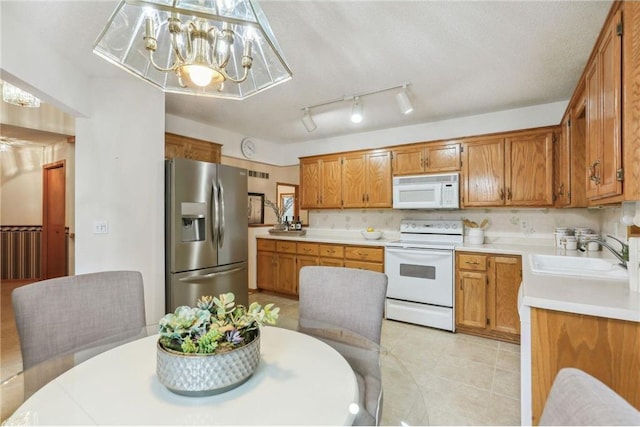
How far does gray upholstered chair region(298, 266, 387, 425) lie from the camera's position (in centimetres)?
131

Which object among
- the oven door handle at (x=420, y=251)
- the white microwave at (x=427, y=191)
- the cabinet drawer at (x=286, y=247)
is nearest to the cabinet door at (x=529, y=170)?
the white microwave at (x=427, y=191)

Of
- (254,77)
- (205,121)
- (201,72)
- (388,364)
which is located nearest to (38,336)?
(201,72)

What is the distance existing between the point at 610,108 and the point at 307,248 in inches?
126

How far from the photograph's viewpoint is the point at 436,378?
2168 mm

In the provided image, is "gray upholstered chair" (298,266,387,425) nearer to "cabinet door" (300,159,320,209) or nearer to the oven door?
the oven door

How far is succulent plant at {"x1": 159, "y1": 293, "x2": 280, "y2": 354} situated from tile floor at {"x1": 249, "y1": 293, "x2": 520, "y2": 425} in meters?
0.58

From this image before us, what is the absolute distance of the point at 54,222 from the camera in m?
4.84

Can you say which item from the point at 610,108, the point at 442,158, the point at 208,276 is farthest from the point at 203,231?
the point at 610,108

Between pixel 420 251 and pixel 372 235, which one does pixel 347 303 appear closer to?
pixel 420 251

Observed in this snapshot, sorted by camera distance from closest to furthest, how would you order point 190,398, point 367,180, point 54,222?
point 190,398 → point 367,180 → point 54,222

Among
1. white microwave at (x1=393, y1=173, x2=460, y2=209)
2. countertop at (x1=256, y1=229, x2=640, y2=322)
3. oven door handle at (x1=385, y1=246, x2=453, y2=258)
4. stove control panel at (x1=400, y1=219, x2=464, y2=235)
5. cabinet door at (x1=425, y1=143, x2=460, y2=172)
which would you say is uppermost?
cabinet door at (x1=425, y1=143, x2=460, y2=172)

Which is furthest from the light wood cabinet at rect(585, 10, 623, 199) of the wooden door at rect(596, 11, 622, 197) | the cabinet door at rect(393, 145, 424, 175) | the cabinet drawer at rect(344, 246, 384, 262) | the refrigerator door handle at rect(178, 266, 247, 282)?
the refrigerator door handle at rect(178, 266, 247, 282)

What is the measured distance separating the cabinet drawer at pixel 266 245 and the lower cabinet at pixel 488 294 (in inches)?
98.7

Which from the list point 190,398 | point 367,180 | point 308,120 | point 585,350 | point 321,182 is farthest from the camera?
point 321,182
